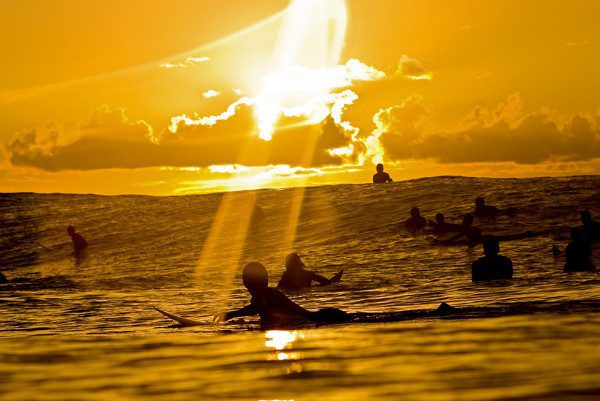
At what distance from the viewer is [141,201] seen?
163 feet

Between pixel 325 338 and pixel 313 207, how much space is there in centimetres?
3128

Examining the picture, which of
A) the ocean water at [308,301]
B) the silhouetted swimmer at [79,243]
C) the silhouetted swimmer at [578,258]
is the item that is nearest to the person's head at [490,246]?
the ocean water at [308,301]

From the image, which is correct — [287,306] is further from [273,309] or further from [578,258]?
[578,258]

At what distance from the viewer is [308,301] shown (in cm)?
1850

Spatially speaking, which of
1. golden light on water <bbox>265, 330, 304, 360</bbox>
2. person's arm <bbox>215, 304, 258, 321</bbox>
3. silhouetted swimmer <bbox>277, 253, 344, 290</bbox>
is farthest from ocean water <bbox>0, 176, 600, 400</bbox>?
silhouetted swimmer <bbox>277, 253, 344, 290</bbox>

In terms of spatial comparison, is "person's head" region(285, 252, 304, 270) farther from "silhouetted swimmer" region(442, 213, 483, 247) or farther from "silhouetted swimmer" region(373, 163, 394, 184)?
"silhouetted swimmer" region(373, 163, 394, 184)

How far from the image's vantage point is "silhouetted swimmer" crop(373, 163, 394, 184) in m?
40.6

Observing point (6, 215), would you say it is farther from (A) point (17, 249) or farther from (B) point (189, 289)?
(B) point (189, 289)

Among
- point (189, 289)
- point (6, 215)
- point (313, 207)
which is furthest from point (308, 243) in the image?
point (6, 215)

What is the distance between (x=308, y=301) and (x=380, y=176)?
22760 mm

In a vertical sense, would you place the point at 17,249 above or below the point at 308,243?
above

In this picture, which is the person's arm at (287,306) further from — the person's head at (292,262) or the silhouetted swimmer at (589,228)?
the silhouetted swimmer at (589,228)

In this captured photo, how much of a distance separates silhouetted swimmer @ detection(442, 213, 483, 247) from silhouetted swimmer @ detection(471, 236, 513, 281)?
10.1 m

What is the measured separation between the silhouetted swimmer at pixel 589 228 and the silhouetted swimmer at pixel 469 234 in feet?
14.2
